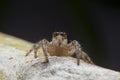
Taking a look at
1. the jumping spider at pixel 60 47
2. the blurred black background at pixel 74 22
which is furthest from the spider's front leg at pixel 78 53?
the blurred black background at pixel 74 22

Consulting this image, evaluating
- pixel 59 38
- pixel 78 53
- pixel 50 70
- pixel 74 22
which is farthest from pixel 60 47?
pixel 74 22

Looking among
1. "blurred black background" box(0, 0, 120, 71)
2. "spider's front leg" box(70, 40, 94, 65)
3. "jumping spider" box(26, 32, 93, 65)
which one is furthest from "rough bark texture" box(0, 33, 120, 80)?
"blurred black background" box(0, 0, 120, 71)

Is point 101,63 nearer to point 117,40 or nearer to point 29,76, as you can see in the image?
point 117,40

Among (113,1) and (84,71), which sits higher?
(113,1)

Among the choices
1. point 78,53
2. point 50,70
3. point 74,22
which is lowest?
point 50,70

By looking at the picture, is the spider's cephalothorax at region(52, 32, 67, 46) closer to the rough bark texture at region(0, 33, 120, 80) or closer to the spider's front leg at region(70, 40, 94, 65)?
the spider's front leg at region(70, 40, 94, 65)

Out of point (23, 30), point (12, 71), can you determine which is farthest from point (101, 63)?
point (12, 71)

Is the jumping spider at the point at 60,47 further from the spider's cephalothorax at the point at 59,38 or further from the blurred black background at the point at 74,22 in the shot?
the blurred black background at the point at 74,22

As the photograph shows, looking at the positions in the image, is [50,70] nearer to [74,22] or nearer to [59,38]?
[59,38]
